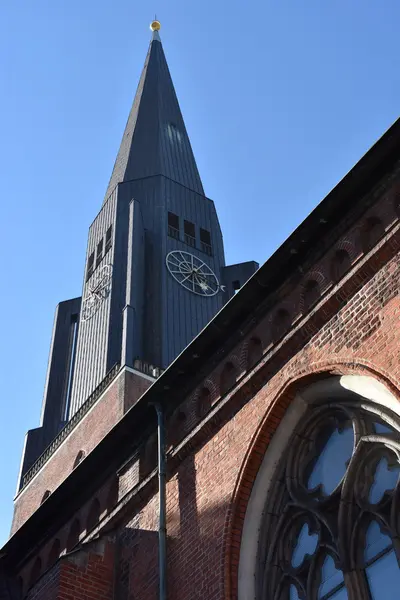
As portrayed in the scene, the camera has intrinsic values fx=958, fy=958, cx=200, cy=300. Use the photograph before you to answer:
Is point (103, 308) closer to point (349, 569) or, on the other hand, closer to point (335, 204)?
point (335, 204)

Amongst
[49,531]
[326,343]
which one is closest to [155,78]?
[49,531]

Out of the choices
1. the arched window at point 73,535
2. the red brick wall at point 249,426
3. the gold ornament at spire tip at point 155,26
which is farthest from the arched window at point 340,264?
the gold ornament at spire tip at point 155,26

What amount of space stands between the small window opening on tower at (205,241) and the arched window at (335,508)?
21.3 m

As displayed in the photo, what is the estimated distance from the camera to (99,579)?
1431 cm

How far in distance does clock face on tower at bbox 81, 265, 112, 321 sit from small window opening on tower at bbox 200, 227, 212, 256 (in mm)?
Answer: 3744

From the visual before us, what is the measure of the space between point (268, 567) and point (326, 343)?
294 cm

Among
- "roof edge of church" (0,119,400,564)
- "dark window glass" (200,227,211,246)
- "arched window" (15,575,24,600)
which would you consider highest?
"dark window glass" (200,227,211,246)

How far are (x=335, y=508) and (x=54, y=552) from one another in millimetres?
6702

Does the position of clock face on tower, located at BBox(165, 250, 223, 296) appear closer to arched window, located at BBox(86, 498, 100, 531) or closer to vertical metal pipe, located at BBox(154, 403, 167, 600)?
arched window, located at BBox(86, 498, 100, 531)

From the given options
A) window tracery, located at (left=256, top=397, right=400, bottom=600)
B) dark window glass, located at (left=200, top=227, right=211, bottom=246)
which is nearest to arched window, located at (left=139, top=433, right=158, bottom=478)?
window tracery, located at (left=256, top=397, right=400, bottom=600)

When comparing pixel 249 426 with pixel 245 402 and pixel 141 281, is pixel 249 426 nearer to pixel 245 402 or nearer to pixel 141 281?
pixel 245 402

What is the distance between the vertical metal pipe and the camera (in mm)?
12984

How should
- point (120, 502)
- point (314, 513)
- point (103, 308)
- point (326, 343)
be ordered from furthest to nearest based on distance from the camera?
point (103, 308) < point (120, 502) < point (326, 343) < point (314, 513)

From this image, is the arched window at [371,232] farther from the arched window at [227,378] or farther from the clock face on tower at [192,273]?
the clock face on tower at [192,273]
